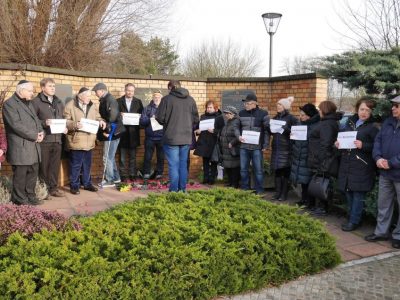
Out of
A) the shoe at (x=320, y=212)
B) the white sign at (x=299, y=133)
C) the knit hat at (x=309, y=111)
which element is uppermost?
the knit hat at (x=309, y=111)

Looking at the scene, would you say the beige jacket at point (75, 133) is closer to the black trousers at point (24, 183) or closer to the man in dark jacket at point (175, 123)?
the black trousers at point (24, 183)

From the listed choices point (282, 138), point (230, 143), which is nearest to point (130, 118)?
point (230, 143)

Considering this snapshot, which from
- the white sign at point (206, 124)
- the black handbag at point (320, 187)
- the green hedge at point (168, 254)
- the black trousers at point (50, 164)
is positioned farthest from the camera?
the white sign at point (206, 124)

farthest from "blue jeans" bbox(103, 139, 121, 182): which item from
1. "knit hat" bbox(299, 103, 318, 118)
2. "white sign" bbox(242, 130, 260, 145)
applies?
"knit hat" bbox(299, 103, 318, 118)

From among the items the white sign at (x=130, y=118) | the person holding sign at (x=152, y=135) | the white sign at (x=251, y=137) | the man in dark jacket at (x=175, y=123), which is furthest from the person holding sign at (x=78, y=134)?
the white sign at (x=251, y=137)

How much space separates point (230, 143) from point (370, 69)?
9.50ft

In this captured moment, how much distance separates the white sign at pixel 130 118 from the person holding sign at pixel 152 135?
0.12m

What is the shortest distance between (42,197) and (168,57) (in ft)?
76.7

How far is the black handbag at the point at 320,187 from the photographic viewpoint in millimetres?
5770

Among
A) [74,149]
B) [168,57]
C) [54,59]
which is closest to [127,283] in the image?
[74,149]

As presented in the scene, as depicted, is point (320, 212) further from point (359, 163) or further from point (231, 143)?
point (231, 143)

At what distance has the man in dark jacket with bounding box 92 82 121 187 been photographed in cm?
748

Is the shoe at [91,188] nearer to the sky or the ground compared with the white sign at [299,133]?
nearer to the ground

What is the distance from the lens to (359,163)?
518 centimetres
